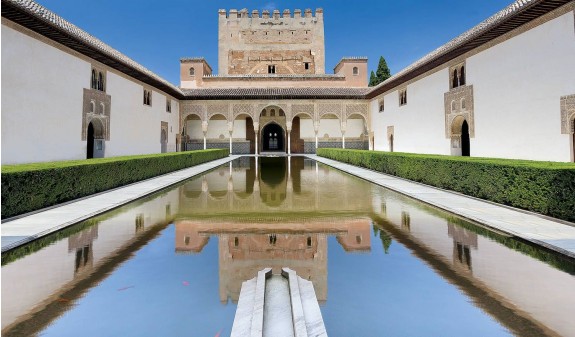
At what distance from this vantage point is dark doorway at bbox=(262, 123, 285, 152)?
35031mm

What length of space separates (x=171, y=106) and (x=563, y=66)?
71.2ft

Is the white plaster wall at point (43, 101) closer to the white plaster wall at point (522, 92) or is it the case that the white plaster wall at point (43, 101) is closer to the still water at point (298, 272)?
the still water at point (298, 272)

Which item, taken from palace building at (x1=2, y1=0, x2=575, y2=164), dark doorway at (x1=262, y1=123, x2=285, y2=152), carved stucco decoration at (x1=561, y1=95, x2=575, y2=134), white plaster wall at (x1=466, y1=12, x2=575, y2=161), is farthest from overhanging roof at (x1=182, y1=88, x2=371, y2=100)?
carved stucco decoration at (x1=561, y1=95, x2=575, y2=134)

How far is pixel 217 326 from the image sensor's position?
95.0 inches

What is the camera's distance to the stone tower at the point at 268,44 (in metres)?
36.3

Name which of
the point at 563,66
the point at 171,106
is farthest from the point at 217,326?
the point at 171,106

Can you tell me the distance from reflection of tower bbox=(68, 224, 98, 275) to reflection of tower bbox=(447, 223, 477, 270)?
154 inches

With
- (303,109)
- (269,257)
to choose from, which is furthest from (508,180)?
(303,109)

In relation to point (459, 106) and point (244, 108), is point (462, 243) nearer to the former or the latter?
point (459, 106)

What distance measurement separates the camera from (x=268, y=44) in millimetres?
36312

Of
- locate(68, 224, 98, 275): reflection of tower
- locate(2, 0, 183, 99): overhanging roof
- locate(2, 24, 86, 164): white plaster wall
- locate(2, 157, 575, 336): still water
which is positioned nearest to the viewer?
locate(2, 157, 575, 336): still water

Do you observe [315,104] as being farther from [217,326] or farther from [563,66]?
[217,326]

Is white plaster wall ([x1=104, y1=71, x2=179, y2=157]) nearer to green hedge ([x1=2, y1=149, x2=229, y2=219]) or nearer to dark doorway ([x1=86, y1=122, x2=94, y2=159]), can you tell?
dark doorway ([x1=86, y1=122, x2=94, y2=159])

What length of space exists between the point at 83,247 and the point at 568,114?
11.0 metres
